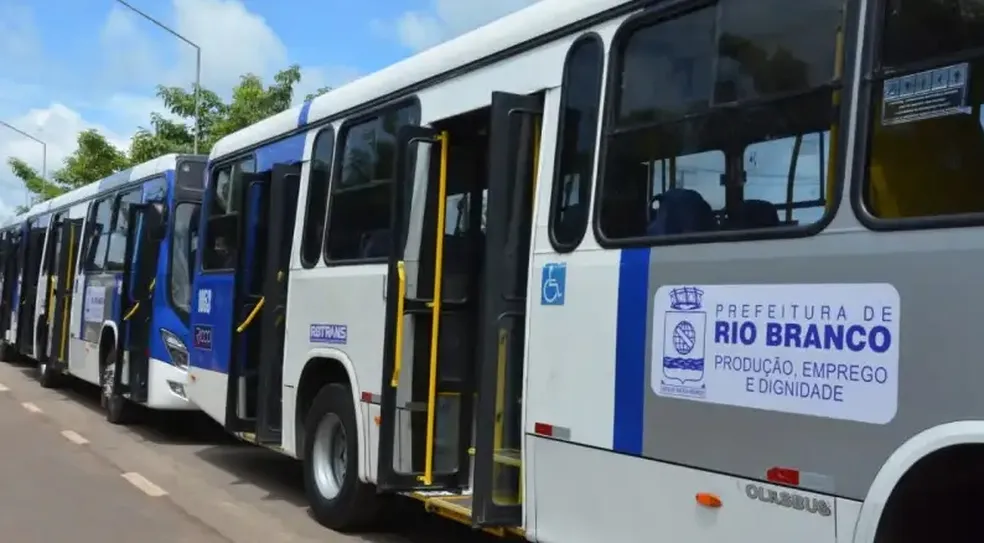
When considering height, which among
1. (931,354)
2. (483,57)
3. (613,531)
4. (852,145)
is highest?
(483,57)

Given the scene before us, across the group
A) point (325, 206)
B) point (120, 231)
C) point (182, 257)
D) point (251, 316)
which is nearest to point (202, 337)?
point (251, 316)

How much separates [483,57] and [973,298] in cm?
342

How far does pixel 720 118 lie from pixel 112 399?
1105 centimetres

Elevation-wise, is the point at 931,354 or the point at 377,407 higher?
the point at 931,354

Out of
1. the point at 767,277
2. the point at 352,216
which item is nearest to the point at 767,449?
the point at 767,277

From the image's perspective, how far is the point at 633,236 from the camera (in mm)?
4773

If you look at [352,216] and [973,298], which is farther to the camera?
[352,216]

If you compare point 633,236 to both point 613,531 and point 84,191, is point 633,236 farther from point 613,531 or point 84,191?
point 84,191

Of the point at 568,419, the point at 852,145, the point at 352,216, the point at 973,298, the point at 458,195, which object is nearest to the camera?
the point at 973,298

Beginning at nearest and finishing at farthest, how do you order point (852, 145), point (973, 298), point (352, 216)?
1. point (973, 298)
2. point (852, 145)
3. point (352, 216)

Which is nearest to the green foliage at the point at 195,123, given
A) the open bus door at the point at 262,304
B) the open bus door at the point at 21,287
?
the open bus door at the point at 21,287

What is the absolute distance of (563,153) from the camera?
5332 mm

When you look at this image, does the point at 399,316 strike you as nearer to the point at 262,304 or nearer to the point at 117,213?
the point at 262,304

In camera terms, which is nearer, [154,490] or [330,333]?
[330,333]
